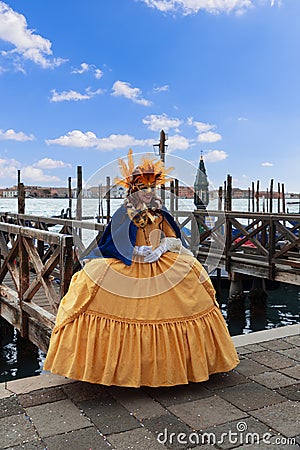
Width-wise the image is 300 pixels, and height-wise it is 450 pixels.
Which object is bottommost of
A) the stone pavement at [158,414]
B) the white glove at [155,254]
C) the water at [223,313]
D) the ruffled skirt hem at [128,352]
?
the water at [223,313]

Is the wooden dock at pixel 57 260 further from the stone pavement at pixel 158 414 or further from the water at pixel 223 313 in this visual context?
the stone pavement at pixel 158 414

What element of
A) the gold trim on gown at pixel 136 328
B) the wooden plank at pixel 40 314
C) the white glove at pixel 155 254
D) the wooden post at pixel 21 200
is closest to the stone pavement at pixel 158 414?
the gold trim on gown at pixel 136 328

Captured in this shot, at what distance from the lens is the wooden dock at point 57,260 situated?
14.0ft

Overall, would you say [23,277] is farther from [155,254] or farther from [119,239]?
[155,254]

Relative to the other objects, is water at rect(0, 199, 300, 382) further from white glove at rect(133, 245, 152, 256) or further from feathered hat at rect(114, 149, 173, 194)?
white glove at rect(133, 245, 152, 256)

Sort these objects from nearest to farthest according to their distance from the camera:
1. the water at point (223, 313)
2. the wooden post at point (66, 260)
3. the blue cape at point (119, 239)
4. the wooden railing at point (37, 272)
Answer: the blue cape at point (119, 239) → the wooden post at point (66, 260) → the wooden railing at point (37, 272) → the water at point (223, 313)

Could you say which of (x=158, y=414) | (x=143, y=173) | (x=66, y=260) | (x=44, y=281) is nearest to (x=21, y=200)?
(x=44, y=281)

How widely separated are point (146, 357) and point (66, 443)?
2.17 feet

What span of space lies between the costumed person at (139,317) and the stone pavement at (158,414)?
125 millimetres

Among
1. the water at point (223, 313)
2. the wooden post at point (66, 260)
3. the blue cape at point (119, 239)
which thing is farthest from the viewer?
the water at point (223, 313)

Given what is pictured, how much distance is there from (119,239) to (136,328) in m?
0.55

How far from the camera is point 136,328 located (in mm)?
2816

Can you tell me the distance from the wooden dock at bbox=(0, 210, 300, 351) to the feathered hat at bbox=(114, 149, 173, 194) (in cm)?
96

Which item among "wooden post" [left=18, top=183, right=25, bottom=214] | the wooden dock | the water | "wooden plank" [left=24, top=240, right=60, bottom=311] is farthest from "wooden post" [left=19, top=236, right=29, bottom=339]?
"wooden post" [left=18, top=183, right=25, bottom=214]
